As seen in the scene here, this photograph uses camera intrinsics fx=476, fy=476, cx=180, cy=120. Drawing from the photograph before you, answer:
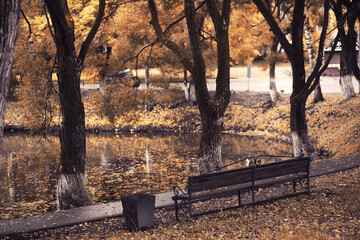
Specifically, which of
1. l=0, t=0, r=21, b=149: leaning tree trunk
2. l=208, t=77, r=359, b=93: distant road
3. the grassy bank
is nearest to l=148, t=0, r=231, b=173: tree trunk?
the grassy bank

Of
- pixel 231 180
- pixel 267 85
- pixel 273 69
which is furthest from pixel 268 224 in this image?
pixel 267 85

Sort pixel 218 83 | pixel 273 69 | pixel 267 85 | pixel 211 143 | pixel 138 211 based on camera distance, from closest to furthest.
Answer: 1. pixel 138 211
2. pixel 211 143
3. pixel 218 83
4. pixel 273 69
5. pixel 267 85

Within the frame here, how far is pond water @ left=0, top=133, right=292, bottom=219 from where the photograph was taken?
48.3ft

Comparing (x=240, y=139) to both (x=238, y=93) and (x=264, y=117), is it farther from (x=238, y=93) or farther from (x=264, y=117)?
(x=238, y=93)

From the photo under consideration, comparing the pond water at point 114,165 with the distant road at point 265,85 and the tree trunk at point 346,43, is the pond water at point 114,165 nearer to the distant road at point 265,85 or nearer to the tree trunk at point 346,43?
the tree trunk at point 346,43

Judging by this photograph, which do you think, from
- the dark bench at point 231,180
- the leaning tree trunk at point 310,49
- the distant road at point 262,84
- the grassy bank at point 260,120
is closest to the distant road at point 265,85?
the distant road at point 262,84

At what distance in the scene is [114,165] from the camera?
19719 millimetres

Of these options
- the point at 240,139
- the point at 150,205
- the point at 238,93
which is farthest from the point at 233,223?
the point at 238,93

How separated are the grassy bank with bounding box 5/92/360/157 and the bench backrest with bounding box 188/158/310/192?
7025 mm

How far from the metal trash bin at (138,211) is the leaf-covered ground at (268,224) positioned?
15cm

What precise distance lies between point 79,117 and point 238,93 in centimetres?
2169

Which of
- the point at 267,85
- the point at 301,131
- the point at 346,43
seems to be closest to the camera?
the point at 301,131

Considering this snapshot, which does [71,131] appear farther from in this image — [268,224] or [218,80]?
[268,224]

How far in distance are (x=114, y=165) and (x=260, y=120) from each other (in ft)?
36.9
